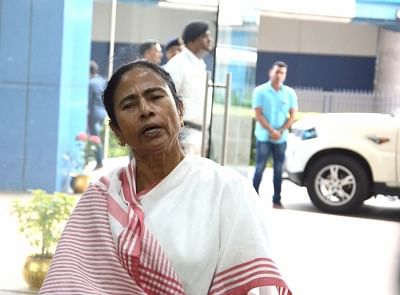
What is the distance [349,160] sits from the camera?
26.5ft

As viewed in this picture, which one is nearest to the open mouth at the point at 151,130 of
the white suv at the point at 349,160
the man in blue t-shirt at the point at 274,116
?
the man in blue t-shirt at the point at 274,116

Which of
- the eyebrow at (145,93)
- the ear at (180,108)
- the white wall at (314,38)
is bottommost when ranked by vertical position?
the ear at (180,108)

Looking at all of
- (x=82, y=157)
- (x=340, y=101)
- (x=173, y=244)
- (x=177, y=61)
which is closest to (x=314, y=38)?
(x=340, y=101)

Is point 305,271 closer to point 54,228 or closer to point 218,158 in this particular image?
point 218,158

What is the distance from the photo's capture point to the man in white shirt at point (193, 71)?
440 centimetres

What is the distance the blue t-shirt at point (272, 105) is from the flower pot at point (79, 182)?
10.1ft

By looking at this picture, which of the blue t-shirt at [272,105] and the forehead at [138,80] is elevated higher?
the forehead at [138,80]

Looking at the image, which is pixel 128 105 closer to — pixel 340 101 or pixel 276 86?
pixel 276 86

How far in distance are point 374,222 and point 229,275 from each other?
21.4 ft

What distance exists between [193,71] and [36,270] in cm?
136

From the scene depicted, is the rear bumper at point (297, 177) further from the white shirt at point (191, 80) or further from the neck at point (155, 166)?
the neck at point (155, 166)

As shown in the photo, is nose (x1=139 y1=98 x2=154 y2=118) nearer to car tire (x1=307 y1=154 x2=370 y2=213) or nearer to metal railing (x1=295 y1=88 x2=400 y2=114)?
car tire (x1=307 y1=154 x2=370 y2=213)

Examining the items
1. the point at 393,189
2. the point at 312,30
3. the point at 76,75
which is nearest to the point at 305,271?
the point at 76,75

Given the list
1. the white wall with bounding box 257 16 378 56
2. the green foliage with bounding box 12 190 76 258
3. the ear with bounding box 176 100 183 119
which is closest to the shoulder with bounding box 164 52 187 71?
the green foliage with bounding box 12 190 76 258
